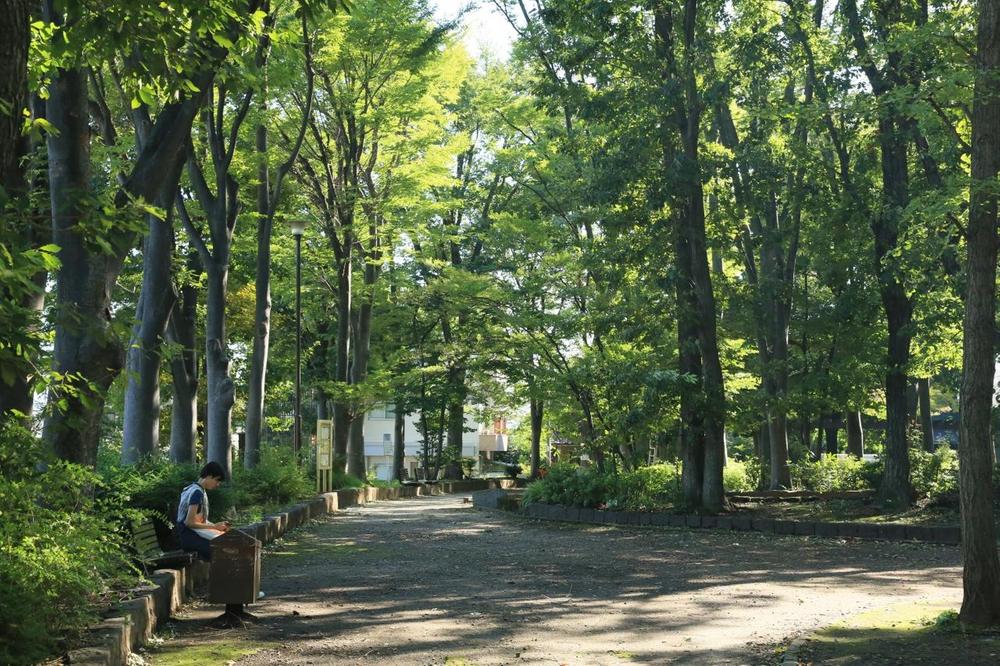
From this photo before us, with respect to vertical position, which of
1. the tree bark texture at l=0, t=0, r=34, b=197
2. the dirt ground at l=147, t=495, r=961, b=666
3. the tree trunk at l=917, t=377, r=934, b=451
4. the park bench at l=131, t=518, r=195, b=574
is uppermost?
the tree bark texture at l=0, t=0, r=34, b=197

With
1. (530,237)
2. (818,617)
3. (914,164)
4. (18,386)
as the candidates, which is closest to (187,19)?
(18,386)

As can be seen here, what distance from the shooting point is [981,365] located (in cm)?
866

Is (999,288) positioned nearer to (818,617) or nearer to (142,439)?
(818,617)

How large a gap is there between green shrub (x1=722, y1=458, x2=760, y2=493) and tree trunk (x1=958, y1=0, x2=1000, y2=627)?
55.4ft

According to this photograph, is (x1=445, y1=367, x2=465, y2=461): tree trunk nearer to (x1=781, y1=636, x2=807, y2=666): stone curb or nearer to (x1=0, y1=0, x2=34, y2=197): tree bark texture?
(x1=781, y1=636, x2=807, y2=666): stone curb

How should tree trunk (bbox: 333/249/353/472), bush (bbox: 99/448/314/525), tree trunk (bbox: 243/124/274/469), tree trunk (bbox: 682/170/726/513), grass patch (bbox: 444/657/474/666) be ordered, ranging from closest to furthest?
grass patch (bbox: 444/657/474/666)
bush (bbox: 99/448/314/525)
tree trunk (bbox: 682/170/726/513)
tree trunk (bbox: 243/124/274/469)
tree trunk (bbox: 333/249/353/472)

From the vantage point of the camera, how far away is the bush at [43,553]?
5.69m

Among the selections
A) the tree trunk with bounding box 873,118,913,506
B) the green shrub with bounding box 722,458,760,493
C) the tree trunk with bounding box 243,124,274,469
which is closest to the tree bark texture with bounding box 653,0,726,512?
the tree trunk with bounding box 873,118,913,506

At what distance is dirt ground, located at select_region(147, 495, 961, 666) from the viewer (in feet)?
27.1

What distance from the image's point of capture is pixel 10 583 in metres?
5.91

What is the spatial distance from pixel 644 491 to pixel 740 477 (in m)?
5.25

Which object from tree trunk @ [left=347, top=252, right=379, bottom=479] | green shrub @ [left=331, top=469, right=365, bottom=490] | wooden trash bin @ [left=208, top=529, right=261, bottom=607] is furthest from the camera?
tree trunk @ [left=347, top=252, right=379, bottom=479]

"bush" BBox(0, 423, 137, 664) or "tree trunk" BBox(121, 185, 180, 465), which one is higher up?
"tree trunk" BBox(121, 185, 180, 465)

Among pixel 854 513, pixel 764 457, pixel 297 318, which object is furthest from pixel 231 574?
pixel 764 457
